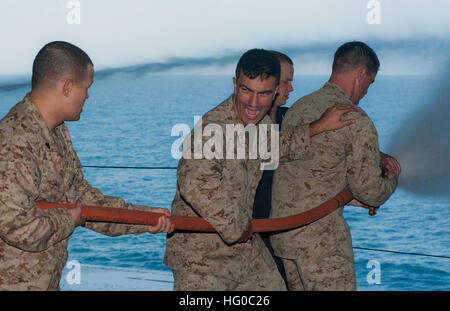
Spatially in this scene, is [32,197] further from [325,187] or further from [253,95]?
[325,187]

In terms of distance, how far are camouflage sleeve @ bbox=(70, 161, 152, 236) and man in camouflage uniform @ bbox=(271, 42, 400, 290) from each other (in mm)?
884

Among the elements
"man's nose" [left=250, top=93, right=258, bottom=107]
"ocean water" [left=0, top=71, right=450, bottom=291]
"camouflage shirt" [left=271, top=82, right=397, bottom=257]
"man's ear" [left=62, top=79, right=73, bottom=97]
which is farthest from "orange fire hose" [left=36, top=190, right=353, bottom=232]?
"ocean water" [left=0, top=71, right=450, bottom=291]

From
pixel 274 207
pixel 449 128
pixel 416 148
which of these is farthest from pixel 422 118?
pixel 274 207

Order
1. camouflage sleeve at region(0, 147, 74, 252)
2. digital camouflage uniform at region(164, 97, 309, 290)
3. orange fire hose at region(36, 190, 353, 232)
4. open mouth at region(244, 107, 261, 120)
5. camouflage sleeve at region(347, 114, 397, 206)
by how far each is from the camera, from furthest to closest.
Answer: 1. camouflage sleeve at region(347, 114, 397, 206)
2. open mouth at region(244, 107, 261, 120)
3. digital camouflage uniform at region(164, 97, 309, 290)
4. orange fire hose at region(36, 190, 353, 232)
5. camouflage sleeve at region(0, 147, 74, 252)

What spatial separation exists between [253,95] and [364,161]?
0.76 m

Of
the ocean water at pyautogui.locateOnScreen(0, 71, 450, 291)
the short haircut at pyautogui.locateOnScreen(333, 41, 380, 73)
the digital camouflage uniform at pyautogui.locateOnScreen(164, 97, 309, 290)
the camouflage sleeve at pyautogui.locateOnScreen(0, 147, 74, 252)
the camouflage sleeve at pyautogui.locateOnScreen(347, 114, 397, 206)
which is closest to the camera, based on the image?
the camouflage sleeve at pyautogui.locateOnScreen(0, 147, 74, 252)

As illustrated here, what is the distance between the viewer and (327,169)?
319 cm

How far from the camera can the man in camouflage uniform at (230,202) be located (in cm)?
255

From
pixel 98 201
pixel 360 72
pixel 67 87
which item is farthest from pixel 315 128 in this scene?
pixel 67 87

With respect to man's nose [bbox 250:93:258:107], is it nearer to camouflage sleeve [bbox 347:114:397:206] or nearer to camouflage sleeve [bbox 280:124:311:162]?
camouflage sleeve [bbox 280:124:311:162]

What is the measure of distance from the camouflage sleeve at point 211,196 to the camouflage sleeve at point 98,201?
28 cm

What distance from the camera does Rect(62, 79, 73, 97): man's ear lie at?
2.28 metres

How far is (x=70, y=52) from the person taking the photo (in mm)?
2287

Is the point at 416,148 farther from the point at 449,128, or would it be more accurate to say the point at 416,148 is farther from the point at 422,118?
the point at 422,118
